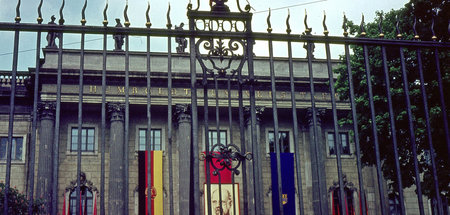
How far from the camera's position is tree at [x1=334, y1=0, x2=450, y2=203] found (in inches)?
567

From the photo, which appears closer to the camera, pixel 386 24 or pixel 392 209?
pixel 386 24

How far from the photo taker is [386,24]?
822 inches

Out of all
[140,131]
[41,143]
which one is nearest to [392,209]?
[140,131]

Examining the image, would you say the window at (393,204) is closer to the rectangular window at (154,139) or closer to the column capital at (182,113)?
the column capital at (182,113)

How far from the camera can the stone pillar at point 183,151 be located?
2497cm

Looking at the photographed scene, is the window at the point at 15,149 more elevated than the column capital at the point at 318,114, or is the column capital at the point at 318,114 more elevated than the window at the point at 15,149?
the column capital at the point at 318,114

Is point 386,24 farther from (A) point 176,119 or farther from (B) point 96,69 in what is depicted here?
(B) point 96,69

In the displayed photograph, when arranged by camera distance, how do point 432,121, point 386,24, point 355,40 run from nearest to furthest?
point 355,40 → point 432,121 → point 386,24

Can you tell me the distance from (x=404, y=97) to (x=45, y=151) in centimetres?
1794

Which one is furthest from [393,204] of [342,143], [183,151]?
[183,151]

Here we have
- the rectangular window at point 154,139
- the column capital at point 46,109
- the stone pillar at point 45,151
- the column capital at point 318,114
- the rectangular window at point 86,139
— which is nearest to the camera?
the stone pillar at point 45,151

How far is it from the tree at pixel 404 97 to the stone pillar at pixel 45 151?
48.7 ft

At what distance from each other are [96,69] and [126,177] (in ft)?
71.3

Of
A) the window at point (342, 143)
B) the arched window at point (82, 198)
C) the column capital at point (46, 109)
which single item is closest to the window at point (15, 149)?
the column capital at point (46, 109)
